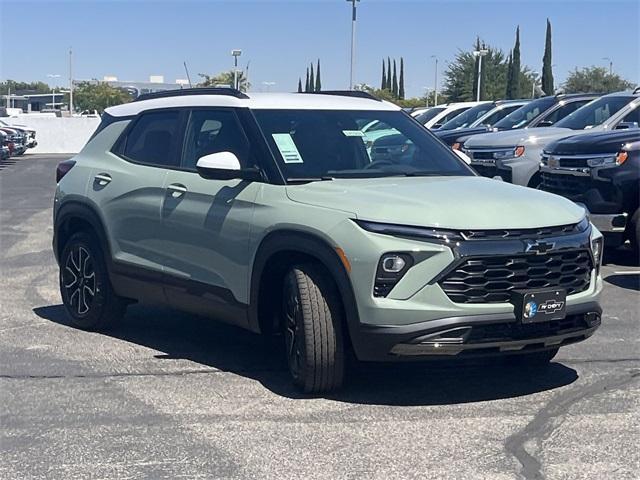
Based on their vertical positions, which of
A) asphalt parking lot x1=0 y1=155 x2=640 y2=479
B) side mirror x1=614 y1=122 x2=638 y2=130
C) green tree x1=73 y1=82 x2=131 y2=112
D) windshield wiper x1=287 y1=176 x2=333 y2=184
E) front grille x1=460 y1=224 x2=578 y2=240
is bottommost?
asphalt parking lot x1=0 y1=155 x2=640 y2=479

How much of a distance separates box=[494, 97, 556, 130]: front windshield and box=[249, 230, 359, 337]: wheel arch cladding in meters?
10.8

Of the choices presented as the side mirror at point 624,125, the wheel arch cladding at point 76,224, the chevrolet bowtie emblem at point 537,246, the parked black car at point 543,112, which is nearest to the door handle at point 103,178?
the wheel arch cladding at point 76,224

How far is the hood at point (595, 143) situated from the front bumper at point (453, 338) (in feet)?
17.6

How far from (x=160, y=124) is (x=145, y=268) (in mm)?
1077

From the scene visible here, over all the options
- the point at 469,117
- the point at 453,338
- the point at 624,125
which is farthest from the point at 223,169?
the point at 469,117

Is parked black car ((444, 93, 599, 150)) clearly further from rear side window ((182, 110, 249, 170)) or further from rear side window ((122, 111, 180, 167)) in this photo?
rear side window ((182, 110, 249, 170))

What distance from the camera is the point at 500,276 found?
5.10m

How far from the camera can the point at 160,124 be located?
22.9ft

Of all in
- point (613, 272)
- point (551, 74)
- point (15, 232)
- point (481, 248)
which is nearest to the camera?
point (481, 248)

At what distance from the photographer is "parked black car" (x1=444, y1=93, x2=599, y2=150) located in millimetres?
15547

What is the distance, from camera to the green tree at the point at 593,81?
58.4m

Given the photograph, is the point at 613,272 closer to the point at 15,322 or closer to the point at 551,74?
the point at 15,322

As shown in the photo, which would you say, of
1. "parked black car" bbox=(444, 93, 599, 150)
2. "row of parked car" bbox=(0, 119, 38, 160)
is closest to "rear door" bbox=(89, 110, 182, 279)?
"parked black car" bbox=(444, 93, 599, 150)

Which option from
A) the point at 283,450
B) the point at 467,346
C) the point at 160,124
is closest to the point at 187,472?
the point at 283,450
